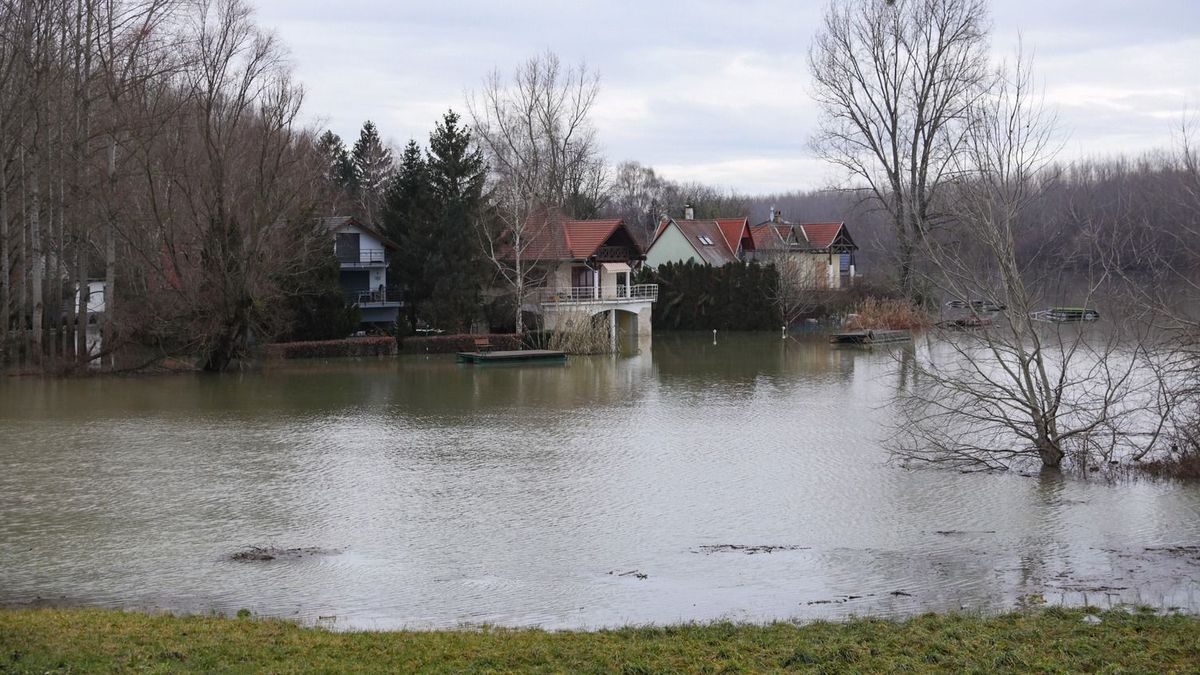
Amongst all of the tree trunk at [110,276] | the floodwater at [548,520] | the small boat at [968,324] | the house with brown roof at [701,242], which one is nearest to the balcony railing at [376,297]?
the tree trunk at [110,276]

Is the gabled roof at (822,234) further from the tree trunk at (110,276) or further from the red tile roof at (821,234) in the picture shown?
the tree trunk at (110,276)

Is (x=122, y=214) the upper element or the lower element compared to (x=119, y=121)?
lower

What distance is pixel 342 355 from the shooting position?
42.2 meters

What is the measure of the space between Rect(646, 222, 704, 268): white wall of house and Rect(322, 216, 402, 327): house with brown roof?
64.4 feet

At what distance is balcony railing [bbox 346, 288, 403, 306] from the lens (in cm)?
4873

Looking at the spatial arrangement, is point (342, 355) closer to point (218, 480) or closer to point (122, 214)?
point (122, 214)

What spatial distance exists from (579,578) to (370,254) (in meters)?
38.9

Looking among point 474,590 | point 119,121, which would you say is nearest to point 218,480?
point 474,590

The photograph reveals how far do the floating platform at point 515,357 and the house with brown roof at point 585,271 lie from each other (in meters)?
4.77

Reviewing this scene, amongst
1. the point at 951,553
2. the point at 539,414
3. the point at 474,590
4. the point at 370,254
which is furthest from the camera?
the point at 370,254

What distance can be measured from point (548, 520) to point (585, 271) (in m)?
40.6

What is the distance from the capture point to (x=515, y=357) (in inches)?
1607

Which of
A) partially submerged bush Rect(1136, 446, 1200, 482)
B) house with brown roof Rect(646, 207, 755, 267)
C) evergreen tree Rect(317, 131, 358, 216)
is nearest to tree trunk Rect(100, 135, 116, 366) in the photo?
evergreen tree Rect(317, 131, 358, 216)

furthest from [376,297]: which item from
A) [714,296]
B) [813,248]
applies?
[813,248]
